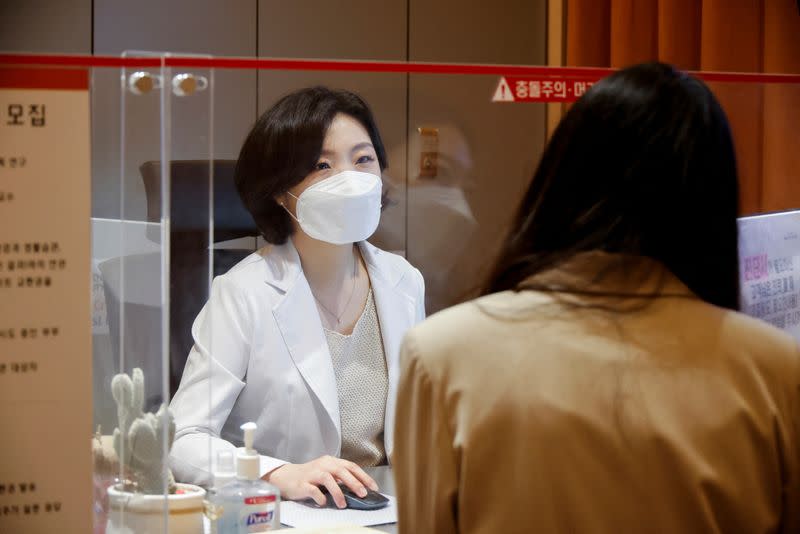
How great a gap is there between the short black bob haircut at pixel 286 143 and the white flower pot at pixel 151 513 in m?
0.45

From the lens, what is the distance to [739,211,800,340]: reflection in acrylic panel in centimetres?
165

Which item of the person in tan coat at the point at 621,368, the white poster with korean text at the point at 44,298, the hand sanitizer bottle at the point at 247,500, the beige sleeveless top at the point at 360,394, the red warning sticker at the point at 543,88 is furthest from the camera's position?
the beige sleeveless top at the point at 360,394

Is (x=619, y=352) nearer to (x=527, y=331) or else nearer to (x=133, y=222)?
(x=527, y=331)

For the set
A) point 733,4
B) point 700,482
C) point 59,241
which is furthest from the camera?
point 733,4

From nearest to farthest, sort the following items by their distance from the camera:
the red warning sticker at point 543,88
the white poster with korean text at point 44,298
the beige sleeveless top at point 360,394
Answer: the white poster with korean text at point 44,298, the red warning sticker at point 543,88, the beige sleeveless top at point 360,394

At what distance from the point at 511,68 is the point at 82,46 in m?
2.51

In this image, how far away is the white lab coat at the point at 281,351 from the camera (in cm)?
149

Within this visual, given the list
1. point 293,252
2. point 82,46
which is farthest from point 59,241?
point 82,46

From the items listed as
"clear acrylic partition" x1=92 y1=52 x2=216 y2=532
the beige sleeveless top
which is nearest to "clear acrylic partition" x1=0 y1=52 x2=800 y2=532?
"clear acrylic partition" x1=92 y1=52 x2=216 y2=532

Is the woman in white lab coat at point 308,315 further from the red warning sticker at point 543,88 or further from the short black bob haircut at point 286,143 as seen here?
the red warning sticker at point 543,88

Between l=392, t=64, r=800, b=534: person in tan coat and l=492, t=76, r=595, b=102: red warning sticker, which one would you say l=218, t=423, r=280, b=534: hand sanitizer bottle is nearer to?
l=392, t=64, r=800, b=534: person in tan coat

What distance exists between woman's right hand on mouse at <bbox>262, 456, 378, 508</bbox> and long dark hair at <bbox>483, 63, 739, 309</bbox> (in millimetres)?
606

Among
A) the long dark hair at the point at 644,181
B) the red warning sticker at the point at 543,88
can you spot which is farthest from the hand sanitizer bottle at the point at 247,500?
the red warning sticker at the point at 543,88

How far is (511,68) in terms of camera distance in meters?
1.45
